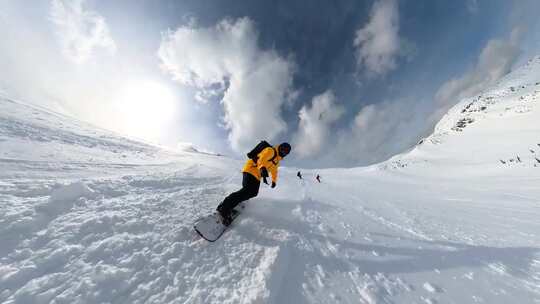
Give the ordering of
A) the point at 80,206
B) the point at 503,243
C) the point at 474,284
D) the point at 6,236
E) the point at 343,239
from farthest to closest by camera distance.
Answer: the point at 503,243, the point at 343,239, the point at 80,206, the point at 474,284, the point at 6,236

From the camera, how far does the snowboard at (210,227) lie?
170 inches

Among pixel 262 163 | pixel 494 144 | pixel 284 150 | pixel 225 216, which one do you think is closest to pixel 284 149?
pixel 284 150

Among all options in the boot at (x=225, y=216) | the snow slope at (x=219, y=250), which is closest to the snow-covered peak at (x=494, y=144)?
the snow slope at (x=219, y=250)

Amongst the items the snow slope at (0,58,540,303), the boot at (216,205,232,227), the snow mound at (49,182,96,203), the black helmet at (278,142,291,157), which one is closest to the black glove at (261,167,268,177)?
the black helmet at (278,142,291,157)

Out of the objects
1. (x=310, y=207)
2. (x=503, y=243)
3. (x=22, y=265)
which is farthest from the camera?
(x=310, y=207)

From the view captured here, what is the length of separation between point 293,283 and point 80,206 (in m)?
4.47

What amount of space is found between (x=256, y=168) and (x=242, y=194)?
836 mm

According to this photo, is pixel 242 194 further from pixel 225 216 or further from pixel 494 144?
pixel 494 144

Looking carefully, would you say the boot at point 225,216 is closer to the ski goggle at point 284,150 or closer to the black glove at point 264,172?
the black glove at point 264,172

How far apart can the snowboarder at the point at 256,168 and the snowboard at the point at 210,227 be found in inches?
17.7

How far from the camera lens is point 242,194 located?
5535mm

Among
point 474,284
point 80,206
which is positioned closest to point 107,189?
point 80,206

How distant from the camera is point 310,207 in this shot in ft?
26.8

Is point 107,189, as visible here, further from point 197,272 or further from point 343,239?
point 343,239
